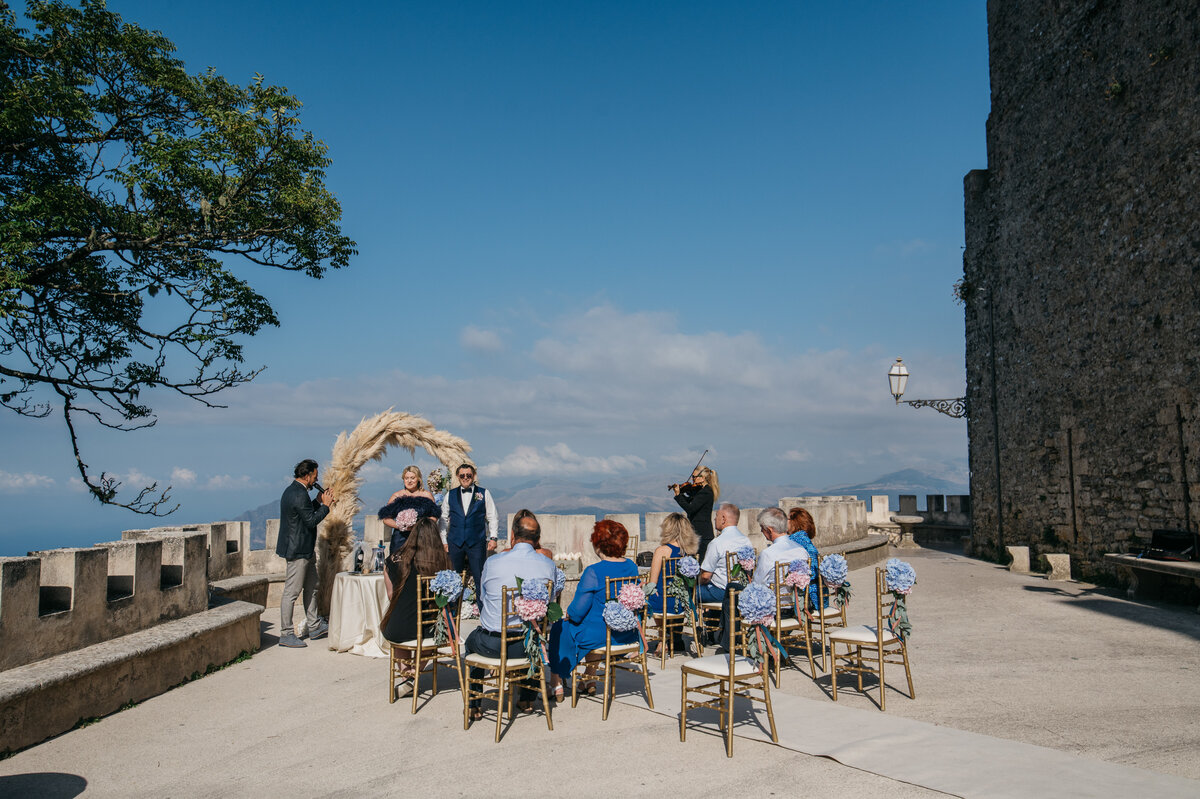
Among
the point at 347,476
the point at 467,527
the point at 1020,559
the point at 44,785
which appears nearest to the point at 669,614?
the point at 467,527

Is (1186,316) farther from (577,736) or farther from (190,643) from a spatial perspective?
(190,643)

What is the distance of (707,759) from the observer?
4.48 m

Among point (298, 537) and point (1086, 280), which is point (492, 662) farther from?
point (1086, 280)

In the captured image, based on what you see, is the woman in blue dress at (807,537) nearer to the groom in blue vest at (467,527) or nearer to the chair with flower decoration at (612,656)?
the chair with flower decoration at (612,656)

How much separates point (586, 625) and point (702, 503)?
319cm

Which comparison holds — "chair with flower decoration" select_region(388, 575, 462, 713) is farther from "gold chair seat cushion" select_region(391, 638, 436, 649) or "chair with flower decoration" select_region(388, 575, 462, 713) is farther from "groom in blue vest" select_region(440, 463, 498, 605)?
"groom in blue vest" select_region(440, 463, 498, 605)

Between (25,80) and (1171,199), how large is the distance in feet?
47.5

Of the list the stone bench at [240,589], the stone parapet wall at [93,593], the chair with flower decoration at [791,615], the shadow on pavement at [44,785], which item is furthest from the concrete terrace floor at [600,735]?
the stone bench at [240,589]

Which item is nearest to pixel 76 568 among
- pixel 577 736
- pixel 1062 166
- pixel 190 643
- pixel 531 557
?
pixel 190 643

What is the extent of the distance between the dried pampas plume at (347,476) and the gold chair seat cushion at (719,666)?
17.7 ft

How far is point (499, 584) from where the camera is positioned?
540 centimetres

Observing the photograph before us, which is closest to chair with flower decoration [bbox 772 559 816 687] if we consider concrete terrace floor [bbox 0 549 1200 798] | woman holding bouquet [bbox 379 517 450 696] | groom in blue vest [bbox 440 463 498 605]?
concrete terrace floor [bbox 0 549 1200 798]

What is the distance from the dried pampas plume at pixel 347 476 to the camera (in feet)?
29.8

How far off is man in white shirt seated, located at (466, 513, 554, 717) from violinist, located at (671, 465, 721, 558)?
11.3 ft
